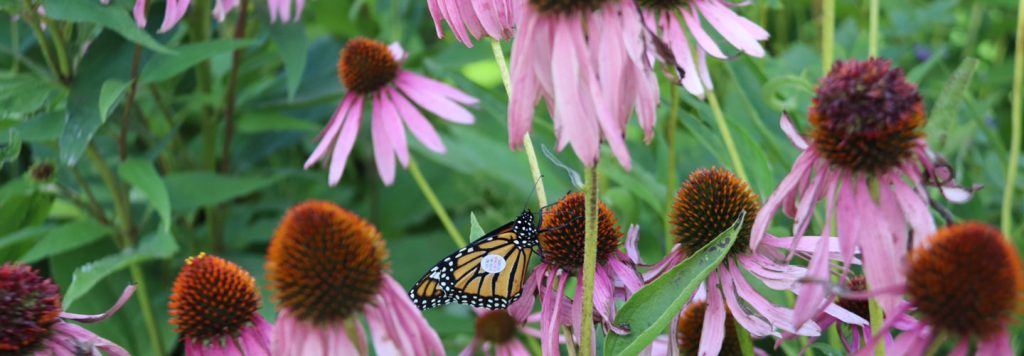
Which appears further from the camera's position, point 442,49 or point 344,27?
point 344,27

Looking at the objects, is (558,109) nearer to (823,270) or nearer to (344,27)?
(823,270)

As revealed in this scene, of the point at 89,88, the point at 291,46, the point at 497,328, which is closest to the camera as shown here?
the point at 497,328

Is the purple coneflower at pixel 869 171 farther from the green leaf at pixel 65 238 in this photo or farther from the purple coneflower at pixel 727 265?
the green leaf at pixel 65 238

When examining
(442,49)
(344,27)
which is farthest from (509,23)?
(344,27)

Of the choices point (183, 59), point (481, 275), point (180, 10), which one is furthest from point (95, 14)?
point (481, 275)

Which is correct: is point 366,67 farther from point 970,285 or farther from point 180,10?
point 970,285

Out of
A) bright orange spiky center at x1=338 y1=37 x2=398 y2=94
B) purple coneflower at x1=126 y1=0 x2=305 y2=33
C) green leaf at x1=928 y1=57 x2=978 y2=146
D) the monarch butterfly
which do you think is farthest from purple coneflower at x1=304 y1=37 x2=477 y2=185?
green leaf at x1=928 y1=57 x2=978 y2=146

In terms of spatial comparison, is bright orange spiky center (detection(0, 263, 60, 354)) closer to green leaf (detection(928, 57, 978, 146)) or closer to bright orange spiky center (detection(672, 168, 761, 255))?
bright orange spiky center (detection(672, 168, 761, 255))
